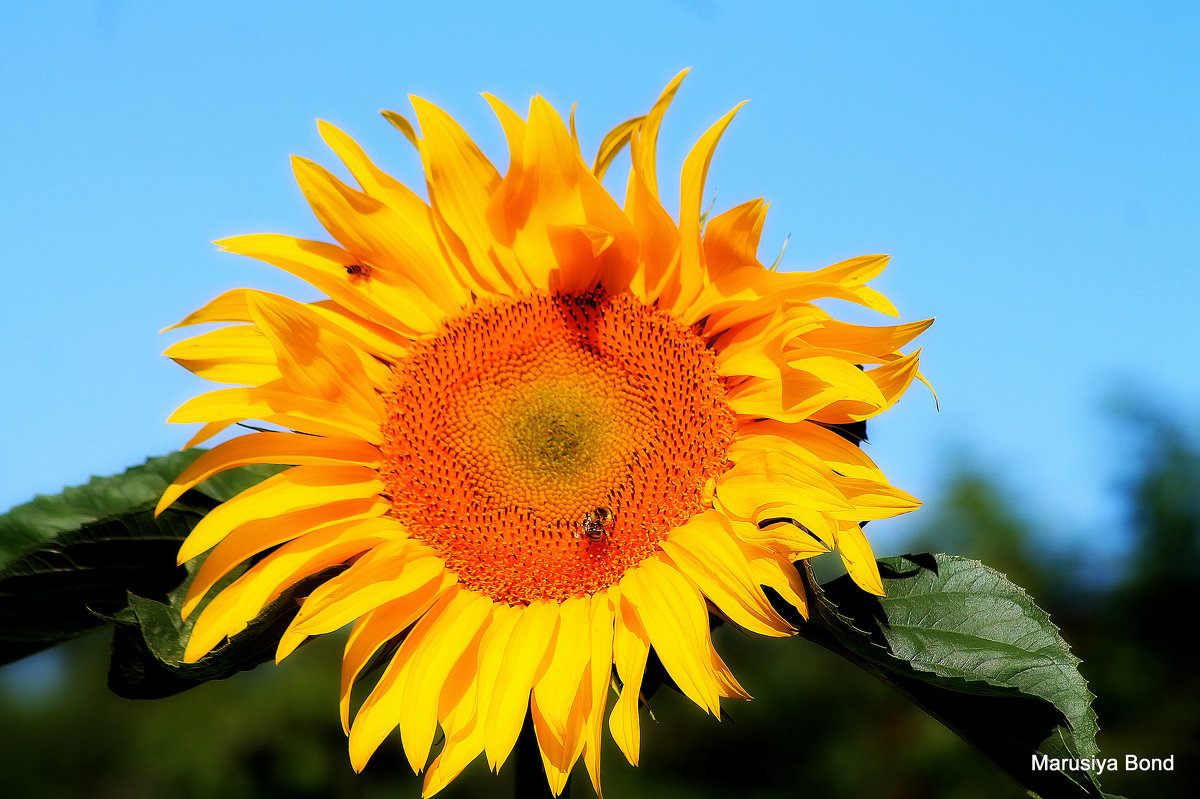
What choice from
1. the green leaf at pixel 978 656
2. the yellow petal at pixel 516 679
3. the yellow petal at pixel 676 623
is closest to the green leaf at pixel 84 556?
the yellow petal at pixel 516 679

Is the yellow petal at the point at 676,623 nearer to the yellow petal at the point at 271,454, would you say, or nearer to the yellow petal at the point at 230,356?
the yellow petal at the point at 271,454

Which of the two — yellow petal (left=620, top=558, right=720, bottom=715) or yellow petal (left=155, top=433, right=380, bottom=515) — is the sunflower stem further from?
yellow petal (left=155, top=433, right=380, bottom=515)

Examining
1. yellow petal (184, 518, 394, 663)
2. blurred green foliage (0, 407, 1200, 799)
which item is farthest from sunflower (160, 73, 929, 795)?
blurred green foliage (0, 407, 1200, 799)

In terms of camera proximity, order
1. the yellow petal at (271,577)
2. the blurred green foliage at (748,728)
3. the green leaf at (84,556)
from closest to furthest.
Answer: the yellow petal at (271,577), the green leaf at (84,556), the blurred green foliage at (748,728)

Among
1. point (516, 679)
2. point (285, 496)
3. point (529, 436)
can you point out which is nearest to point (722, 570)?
point (516, 679)

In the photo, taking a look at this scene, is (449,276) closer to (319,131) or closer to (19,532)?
(319,131)

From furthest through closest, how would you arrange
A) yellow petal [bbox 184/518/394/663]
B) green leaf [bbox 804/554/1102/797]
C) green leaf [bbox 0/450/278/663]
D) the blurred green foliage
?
1. the blurred green foliage
2. green leaf [bbox 0/450/278/663]
3. yellow petal [bbox 184/518/394/663]
4. green leaf [bbox 804/554/1102/797]
